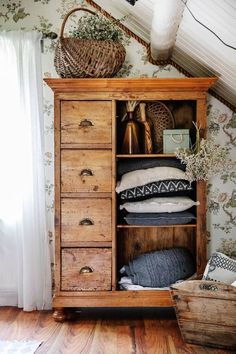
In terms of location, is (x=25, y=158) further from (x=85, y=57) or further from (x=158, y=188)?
(x=158, y=188)

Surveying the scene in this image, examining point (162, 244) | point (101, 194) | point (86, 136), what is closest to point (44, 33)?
point (86, 136)

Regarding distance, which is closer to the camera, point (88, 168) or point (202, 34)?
point (202, 34)

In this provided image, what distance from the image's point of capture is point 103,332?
2.60 metres

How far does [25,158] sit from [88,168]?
56 cm

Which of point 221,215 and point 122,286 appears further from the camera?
point 221,215

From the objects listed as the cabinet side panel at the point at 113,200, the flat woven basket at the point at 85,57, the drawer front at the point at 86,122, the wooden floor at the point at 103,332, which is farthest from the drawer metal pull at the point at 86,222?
the flat woven basket at the point at 85,57

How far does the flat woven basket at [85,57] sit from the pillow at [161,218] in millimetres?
888

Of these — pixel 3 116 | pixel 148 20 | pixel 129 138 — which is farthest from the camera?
pixel 3 116

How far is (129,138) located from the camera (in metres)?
2.86

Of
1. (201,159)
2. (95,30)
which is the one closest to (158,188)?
(201,159)

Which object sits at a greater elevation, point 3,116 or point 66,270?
point 3,116

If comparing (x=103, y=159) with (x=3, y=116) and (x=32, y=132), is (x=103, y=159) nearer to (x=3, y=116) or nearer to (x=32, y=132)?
(x=32, y=132)

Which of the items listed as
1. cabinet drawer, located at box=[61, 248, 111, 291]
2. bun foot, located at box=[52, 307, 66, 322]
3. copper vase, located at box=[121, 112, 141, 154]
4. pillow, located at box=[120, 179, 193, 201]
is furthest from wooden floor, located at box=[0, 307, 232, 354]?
copper vase, located at box=[121, 112, 141, 154]

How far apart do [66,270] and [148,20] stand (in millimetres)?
1562
